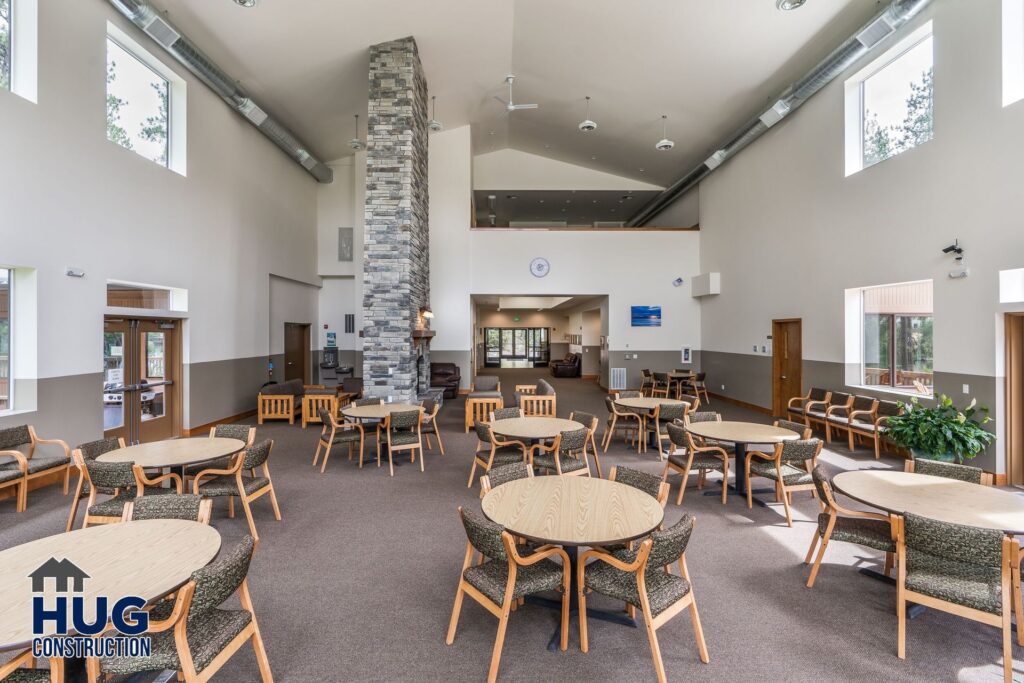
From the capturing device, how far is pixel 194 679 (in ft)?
5.81

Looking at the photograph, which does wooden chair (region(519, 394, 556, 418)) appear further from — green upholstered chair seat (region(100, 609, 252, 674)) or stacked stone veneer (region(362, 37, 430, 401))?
green upholstered chair seat (region(100, 609, 252, 674))

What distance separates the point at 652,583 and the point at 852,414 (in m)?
5.87

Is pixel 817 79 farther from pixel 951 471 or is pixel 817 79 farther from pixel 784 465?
pixel 951 471

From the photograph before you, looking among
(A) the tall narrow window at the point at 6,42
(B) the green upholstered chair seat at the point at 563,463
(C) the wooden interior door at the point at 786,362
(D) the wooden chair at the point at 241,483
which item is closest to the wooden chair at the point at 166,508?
(D) the wooden chair at the point at 241,483

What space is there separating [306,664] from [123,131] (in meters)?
7.36

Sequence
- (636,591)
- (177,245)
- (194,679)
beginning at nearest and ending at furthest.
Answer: (194,679)
(636,591)
(177,245)

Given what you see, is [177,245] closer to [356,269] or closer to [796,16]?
[356,269]

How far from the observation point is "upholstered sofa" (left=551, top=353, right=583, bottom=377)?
17469 millimetres

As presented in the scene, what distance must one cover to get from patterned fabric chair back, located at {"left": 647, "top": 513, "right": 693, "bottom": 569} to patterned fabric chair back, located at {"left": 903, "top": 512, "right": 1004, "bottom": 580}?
1205 mm

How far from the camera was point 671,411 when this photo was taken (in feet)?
20.3

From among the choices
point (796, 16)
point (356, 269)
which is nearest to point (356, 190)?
point (356, 269)

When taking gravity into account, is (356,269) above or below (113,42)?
below

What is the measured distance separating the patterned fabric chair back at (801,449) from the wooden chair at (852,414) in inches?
128

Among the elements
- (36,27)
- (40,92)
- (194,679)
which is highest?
(36,27)
